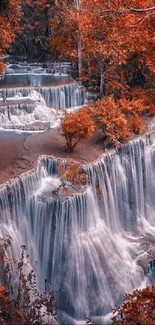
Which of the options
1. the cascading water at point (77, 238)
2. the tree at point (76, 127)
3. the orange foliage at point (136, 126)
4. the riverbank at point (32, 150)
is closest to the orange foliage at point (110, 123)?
the riverbank at point (32, 150)

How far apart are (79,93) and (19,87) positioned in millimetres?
3005

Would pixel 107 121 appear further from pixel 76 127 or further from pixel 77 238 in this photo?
pixel 77 238

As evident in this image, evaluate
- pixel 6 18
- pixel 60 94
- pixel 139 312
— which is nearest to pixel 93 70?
pixel 60 94

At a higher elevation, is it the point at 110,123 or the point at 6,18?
the point at 6,18

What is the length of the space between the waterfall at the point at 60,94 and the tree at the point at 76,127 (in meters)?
5.22

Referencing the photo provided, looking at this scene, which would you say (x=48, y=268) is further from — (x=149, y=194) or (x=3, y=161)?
(x=149, y=194)

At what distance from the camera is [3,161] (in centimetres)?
1458

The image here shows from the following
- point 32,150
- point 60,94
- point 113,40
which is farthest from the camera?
point 60,94

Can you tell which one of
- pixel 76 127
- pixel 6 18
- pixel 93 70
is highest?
pixel 6 18

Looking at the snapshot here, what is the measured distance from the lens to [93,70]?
23.0m

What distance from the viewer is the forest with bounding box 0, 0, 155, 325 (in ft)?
34.1

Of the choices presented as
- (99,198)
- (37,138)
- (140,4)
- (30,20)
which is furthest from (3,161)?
(30,20)

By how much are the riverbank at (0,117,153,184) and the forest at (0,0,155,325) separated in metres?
0.31

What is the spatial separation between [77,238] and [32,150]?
399cm
